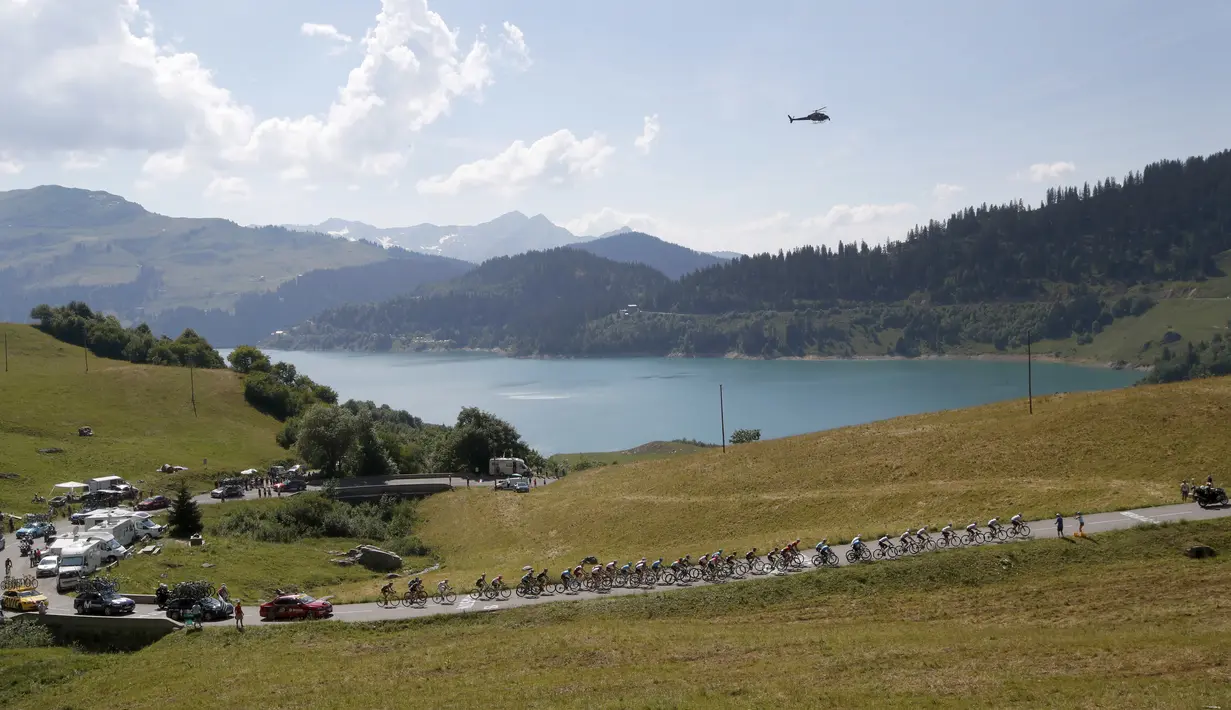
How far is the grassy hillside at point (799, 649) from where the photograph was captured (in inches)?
749

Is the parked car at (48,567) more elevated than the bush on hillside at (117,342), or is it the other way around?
the bush on hillside at (117,342)

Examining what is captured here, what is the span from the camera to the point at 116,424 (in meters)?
83.0

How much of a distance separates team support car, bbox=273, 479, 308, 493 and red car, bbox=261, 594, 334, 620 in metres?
39.6

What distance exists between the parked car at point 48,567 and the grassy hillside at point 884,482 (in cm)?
1804

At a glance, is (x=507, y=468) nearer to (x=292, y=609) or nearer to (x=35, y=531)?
(x=35, y=531)

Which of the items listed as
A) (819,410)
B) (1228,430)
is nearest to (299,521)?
(1228,430)

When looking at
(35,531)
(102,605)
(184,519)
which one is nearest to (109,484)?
(35,531)

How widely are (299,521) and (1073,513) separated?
4764 cm

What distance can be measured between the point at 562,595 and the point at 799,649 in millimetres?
12302

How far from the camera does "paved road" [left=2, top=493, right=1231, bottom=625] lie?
31.2 metres

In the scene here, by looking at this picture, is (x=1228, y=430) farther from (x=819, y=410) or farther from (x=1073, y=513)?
(x=819, y=410)

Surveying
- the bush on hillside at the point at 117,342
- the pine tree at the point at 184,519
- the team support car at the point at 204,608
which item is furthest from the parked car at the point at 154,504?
the bush on hillside at the point at 117,342

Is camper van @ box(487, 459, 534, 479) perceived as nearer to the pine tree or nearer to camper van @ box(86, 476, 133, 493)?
camper van @ box(86, 476, 133, 493)

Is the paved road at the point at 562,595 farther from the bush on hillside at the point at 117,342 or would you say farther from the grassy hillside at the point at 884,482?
the bush on hillside at the point at 117,342
